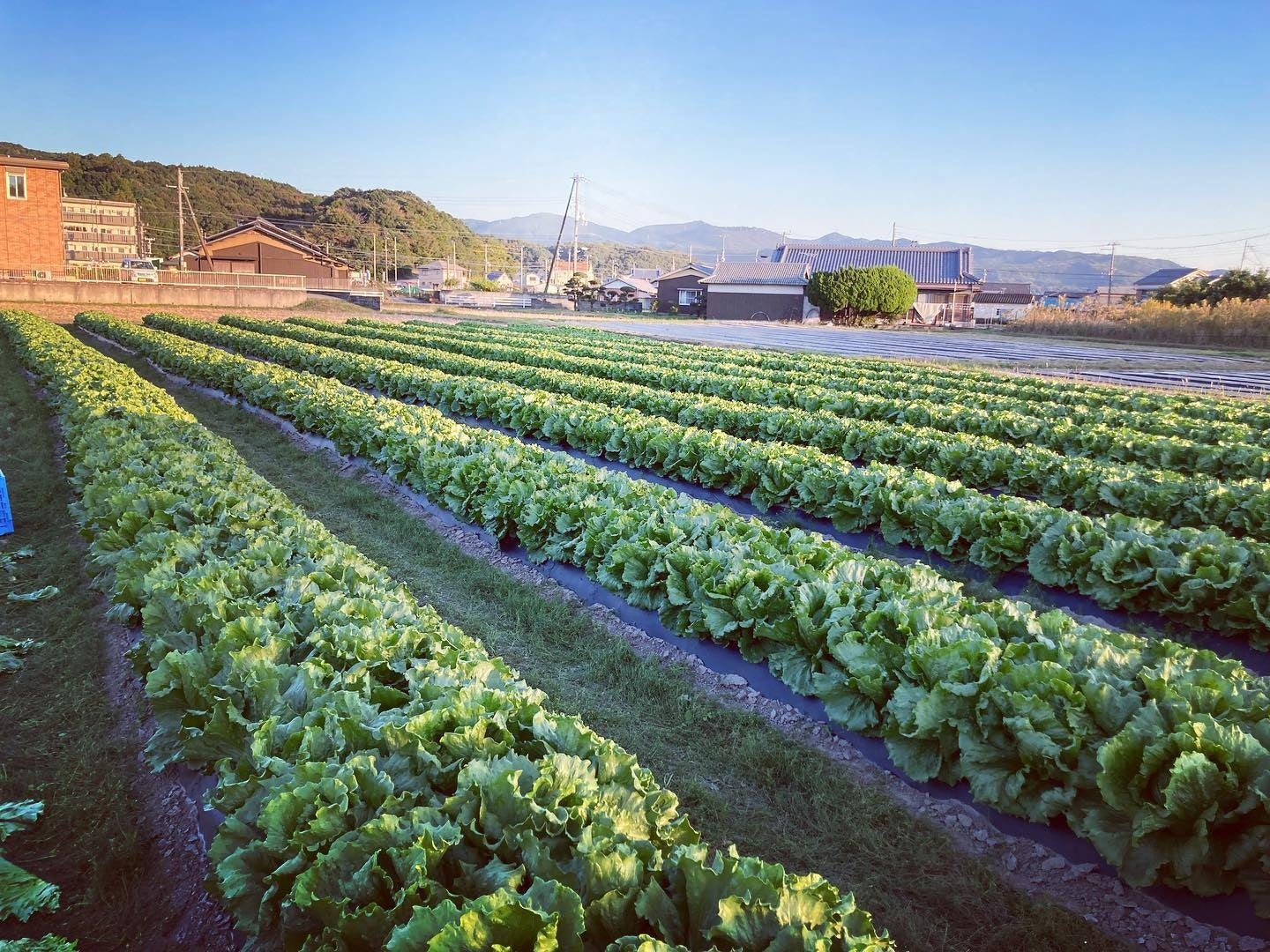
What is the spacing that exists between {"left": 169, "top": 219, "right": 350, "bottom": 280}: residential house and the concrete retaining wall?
14.1 meters

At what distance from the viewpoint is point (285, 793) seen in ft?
8.67

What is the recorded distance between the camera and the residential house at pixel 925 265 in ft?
207

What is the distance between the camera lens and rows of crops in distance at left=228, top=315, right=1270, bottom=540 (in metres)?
7.50

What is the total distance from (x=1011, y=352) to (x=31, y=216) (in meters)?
47.3

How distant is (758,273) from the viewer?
6391cm

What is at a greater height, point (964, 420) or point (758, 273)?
point (758, 273)

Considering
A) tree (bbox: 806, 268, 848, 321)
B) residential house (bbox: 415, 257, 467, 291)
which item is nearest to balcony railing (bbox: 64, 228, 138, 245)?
residential house (bbox: 415, 257, 467, 291)

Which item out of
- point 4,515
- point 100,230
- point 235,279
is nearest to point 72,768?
point 4,515

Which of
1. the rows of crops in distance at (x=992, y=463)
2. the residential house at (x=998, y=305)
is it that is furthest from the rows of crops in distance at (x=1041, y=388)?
the residential house at (x=998, y=305)

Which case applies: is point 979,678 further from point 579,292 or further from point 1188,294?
point 579,292

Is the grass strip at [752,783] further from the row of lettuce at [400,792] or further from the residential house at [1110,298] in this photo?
the residential house at [1110,298]

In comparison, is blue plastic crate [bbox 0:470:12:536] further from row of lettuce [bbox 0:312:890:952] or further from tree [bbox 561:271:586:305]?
tree [bbox 561:271:586:305]

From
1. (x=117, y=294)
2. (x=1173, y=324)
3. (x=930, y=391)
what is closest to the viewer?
(x=930, y=391)

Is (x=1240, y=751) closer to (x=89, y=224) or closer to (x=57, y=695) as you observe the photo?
(x=57, y=695)
